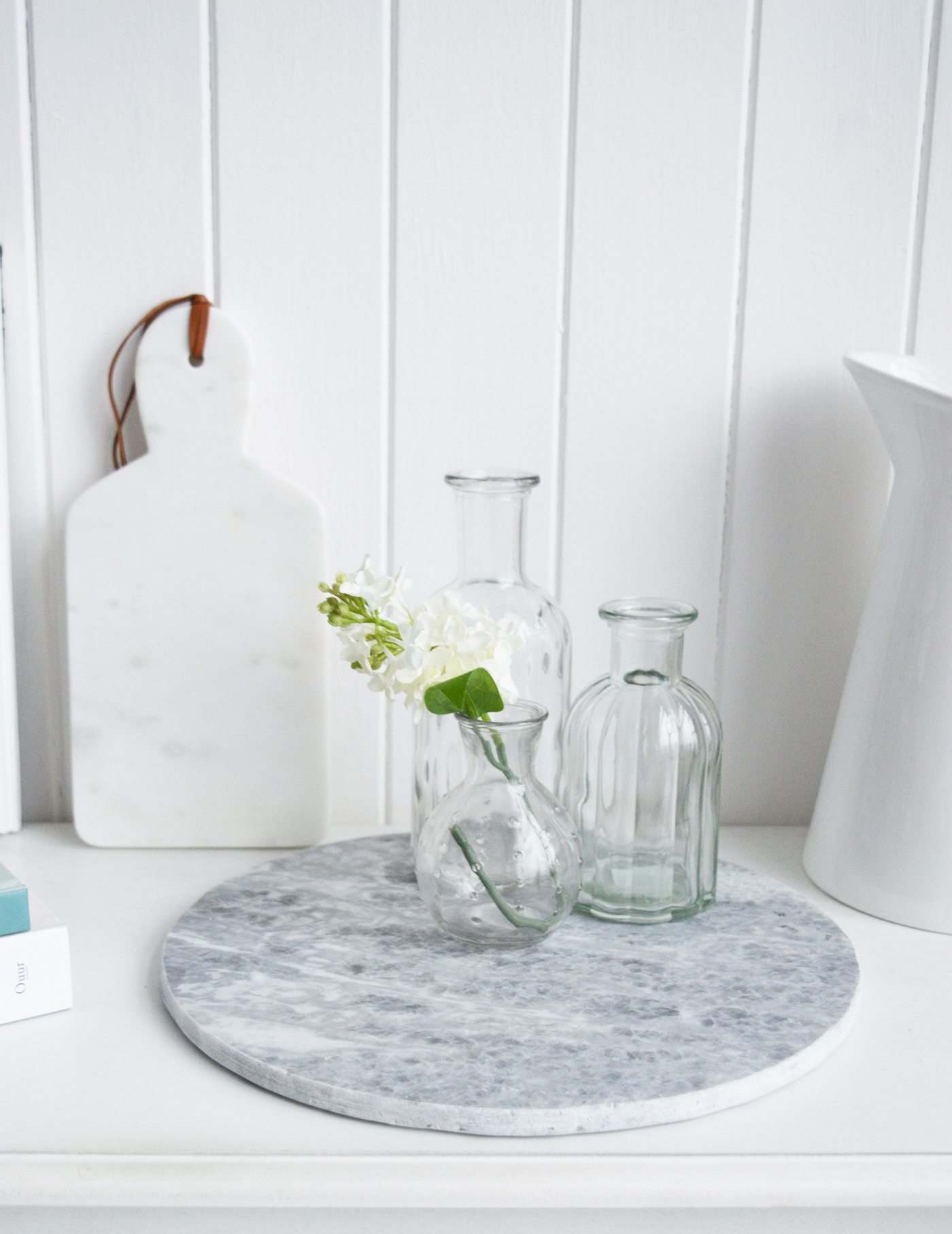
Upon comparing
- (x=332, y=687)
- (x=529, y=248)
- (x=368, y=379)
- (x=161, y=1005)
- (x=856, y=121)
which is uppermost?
(x=856, y=121)

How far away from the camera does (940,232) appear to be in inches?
35.0

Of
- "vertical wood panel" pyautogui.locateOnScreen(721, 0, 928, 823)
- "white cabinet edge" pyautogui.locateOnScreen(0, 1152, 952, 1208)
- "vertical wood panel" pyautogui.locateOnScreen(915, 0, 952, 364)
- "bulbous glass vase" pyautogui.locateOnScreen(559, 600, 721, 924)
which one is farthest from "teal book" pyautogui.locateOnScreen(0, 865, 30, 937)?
"vertical wood panel" pyautogui.locateOnScreen(915, 0, 952, 364)

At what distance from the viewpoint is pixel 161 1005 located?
65cm

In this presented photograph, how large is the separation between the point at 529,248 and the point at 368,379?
0.52 feet

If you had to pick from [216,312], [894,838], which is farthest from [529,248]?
[894,838]

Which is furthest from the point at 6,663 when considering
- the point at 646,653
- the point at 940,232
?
the point at 940,232

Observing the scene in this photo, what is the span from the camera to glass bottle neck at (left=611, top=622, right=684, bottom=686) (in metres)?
0.75

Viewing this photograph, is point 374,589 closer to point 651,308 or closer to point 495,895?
point 495,895

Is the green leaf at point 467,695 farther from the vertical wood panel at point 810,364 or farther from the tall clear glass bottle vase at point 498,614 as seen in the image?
the vertical wood panel at point 810,364

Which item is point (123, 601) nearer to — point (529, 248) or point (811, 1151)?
point (529, 248)

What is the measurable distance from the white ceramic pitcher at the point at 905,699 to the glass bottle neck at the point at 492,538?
25 centimetres

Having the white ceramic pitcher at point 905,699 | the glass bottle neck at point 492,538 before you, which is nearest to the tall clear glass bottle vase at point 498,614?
the glass bottle neck at point 492,538

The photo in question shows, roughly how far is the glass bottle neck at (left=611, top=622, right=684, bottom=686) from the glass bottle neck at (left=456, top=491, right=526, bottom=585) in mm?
91

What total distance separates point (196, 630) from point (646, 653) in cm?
35
